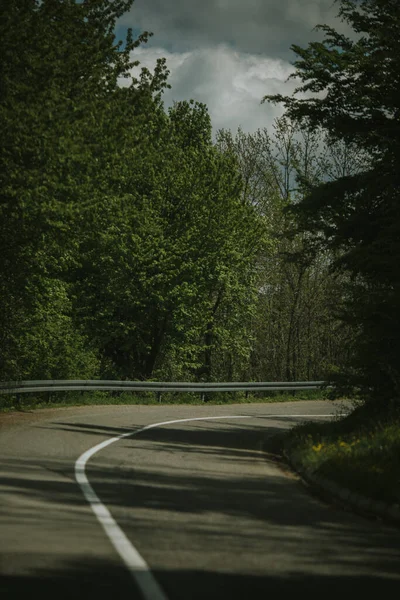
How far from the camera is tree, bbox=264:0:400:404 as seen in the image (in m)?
17.2

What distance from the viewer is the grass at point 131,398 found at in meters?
27.7

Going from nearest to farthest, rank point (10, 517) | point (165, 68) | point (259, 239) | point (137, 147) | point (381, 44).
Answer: point (10, 517) → point (381, 44) → point (137, 147) → point (165, 68) → point (259, 239)

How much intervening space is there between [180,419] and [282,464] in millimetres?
9978

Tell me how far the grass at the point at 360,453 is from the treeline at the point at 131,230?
205 centimetres

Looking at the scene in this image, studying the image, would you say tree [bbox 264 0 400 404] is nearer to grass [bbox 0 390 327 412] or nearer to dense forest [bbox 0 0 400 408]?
dense forest [bbox 0 0 400 408]

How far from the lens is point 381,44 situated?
1858cm

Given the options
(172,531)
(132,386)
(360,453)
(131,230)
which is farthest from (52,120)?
(131,230)

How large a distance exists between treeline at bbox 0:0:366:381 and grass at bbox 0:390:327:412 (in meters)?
0.96

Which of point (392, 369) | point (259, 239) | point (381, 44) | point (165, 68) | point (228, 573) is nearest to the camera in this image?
point (228, 573)

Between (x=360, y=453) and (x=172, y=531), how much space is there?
4.75m

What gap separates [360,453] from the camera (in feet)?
40.1

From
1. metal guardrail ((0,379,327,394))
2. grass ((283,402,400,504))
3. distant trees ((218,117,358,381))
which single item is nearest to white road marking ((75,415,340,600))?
grass ((283,402,400,504))

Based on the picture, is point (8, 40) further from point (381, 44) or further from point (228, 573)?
point (228, 573)

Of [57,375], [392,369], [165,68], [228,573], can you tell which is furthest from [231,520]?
[57,375]
